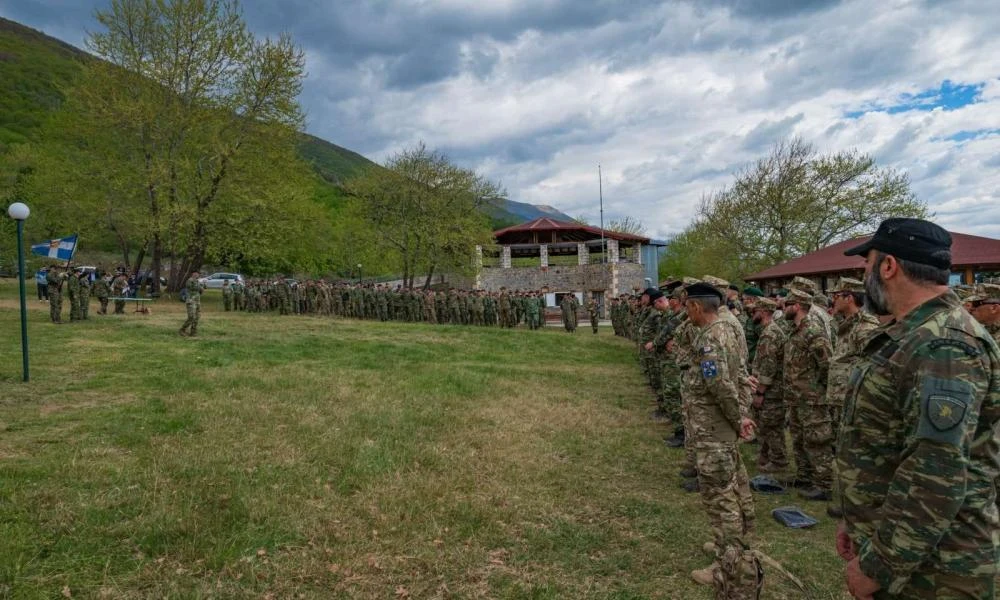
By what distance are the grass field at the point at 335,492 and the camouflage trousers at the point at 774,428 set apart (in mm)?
926

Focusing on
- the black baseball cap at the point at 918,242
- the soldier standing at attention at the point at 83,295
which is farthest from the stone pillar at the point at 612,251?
the black baseball cap at the point at 918,242

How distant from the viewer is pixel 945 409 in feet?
5.91

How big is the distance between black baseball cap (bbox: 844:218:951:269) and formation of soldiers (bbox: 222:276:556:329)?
23403mm

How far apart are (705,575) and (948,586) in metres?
2.30

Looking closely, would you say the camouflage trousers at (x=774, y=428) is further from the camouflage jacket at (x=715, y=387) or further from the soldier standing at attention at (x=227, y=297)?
the soldier standing at attention at (x=227, y=297)

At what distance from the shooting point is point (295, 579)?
3826 mm

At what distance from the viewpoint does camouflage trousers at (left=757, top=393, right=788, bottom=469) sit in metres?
6.59

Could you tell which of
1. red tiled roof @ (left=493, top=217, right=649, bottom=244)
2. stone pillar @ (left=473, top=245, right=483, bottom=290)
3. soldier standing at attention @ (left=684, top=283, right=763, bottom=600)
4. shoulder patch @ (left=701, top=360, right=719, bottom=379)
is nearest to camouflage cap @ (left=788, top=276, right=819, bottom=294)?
soldier standing at attention @ (left=684, top=283, right=763, bottom=600)

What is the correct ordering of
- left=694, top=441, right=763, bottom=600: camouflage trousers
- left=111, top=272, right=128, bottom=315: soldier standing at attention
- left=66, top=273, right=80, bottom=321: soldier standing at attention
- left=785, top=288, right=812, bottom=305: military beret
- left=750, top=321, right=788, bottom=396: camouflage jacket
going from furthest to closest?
left=111, top=272, right=128, bottom=315: soldier standing at attention
left=66, top=273, right=80, bottom=321: soldier standing at attention
left=750, top=321, right=788, bottom=396: camouflage jacket
left=785, top=288, right=812, bottom=305: military beret
left=694, top=441, right=763, bottom=600: camouflage trousers

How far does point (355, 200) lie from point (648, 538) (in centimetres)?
4001

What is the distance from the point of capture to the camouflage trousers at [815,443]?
18.7 feet

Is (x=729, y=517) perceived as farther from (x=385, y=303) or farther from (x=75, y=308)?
(x=385, y=303)

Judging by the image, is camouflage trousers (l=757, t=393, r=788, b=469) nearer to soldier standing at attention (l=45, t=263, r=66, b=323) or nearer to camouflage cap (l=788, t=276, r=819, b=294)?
camouflage cap (l=788, t=276, r=819, b=294)

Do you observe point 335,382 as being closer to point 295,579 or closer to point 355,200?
point 295,579
